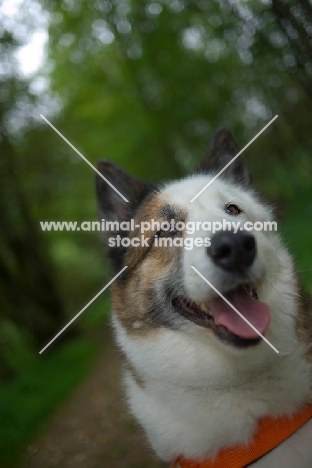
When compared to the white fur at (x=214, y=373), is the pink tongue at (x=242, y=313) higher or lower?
higher

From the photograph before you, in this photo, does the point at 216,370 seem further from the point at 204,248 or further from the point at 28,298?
the point at 28,298

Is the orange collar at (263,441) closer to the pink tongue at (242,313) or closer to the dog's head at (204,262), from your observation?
the dog's head at (204,262)

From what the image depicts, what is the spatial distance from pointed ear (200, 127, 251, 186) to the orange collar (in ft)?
6.03

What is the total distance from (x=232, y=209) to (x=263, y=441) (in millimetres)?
1462

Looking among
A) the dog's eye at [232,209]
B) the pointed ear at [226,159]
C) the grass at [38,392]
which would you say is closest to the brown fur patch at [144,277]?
the dog's eye at [232,209]

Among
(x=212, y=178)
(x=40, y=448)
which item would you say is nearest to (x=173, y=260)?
(x=212, y=178)

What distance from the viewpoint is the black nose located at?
2.21 metres

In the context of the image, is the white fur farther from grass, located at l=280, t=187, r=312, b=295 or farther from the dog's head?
grass, located at l=280, t=187, r=312, b=295

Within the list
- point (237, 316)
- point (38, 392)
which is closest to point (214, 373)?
point (237, 316)

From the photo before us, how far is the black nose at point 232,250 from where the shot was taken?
2215 millimetres

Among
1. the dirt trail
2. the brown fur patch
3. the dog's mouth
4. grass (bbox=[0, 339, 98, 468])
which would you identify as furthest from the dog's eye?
grass (bbox=[0, 339, 98, 468])

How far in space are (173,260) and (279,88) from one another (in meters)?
5.75

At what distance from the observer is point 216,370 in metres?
2.48

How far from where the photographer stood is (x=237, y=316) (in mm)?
2340
